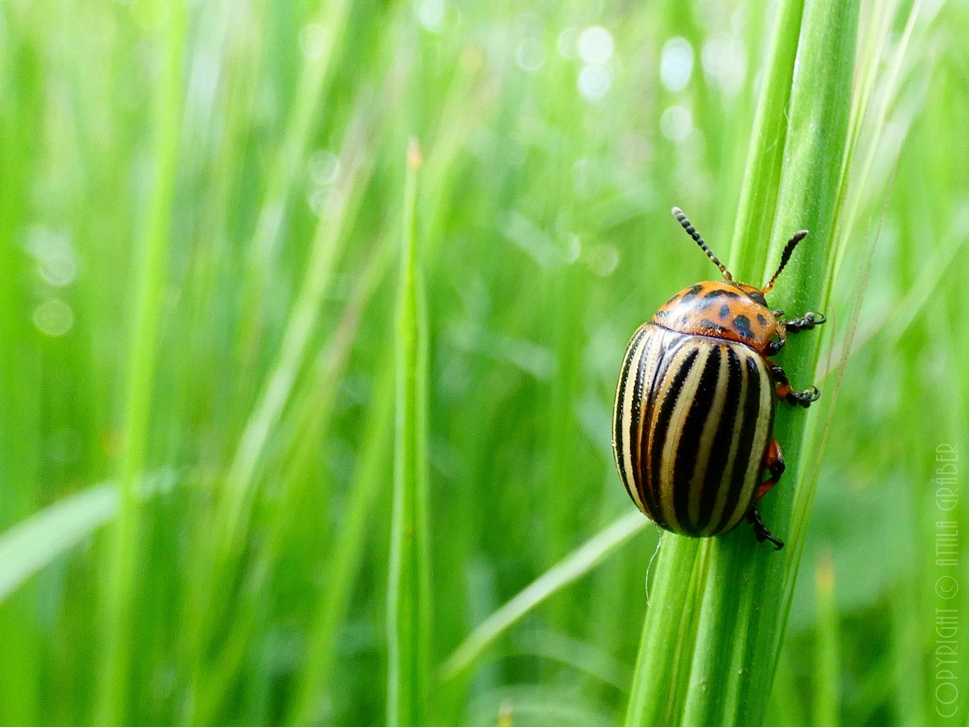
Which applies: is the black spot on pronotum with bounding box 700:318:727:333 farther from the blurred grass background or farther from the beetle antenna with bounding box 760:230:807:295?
the beetle antenna with bounding box 760:230:807:295

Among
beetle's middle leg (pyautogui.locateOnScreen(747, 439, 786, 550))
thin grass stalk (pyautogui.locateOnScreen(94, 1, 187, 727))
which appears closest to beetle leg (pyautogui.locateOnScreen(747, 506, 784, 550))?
beetle's middle leg (pyautogui.locateOnScreen(747, 439, 786, 550))

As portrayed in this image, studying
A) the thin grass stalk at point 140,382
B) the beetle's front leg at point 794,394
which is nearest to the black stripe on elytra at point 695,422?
the beetle's front leg at point 794,394

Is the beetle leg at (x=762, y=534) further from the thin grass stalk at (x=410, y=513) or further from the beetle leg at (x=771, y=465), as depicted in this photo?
the thin grass stalk at (x=410, y=513)

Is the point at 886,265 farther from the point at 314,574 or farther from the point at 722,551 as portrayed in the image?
the point at 314,574

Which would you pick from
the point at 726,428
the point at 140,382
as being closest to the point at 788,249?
the point at 726,428

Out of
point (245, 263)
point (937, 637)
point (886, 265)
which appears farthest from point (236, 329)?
point (886, 265)

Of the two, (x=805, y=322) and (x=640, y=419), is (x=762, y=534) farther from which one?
(x=640, y=419)
